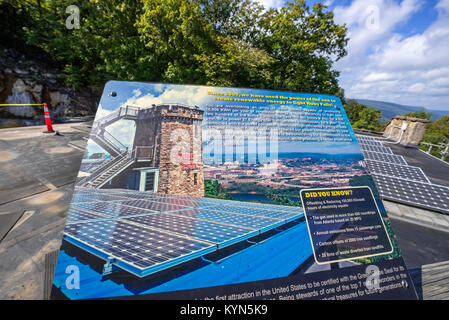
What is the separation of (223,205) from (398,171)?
340 inches

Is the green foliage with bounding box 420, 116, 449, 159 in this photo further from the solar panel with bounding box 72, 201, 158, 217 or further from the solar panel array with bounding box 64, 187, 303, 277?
the solar panel with bounding box 72, 201, 158, 217

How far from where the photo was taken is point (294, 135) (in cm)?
343

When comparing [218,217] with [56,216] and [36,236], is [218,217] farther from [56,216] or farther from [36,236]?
[56,216]

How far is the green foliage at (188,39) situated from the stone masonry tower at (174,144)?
9921 mm

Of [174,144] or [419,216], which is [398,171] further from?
[174,144]

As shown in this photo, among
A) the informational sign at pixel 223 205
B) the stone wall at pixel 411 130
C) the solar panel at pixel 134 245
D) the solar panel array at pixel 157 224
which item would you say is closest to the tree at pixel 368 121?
the stone wall at pixel 411 130

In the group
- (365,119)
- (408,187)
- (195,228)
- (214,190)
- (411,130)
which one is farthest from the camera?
(365,119)

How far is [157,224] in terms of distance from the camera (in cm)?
232

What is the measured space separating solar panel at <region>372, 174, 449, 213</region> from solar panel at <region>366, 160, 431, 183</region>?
524 millimetres

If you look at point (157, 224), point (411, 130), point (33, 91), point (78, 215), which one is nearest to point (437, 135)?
point (411, 130)

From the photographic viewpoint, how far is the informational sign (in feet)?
6.23

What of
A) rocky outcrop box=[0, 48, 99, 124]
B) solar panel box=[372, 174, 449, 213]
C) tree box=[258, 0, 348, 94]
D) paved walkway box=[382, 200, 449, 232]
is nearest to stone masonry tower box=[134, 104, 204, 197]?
paved walkway box=[382, 200, 449, 232]

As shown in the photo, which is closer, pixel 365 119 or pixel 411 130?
pixel 411 130
